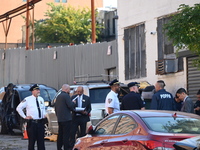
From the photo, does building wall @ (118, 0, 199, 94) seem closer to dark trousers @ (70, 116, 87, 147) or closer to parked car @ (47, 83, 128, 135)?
parked car @ (47, 83, 128, 135)

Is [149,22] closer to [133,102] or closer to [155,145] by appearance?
[133,102]

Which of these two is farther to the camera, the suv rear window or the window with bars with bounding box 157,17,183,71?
the window with bars with bounding box 157,17,183,71

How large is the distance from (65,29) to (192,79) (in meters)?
48.4

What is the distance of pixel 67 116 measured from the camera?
1416 cm

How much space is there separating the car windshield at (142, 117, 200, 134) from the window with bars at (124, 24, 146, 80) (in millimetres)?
13889

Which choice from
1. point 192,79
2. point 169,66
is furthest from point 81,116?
point 169,66

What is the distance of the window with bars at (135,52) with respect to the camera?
23.4 metres

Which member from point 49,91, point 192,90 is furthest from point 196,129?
point 49,91

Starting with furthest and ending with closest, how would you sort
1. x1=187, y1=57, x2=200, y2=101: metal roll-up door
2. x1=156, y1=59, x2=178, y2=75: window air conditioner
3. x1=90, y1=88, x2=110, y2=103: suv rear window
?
x1=156, y1=59, x2=178, y2=75: window air conditioner → x1=187, y1=57, x2=200, y2=101: metal roll-up door → x1=90, y1=88, x2=110, y2=103: suv rear window

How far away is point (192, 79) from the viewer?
1994 cm

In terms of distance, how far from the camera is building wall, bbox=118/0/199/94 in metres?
21.0

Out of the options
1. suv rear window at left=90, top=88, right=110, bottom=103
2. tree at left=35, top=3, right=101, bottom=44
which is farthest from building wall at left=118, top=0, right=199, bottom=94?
tree at left=35, top=3, right=101, bottom=44

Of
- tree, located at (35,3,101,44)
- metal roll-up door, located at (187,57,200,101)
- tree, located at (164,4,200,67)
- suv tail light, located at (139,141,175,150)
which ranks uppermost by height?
tree, located at (35,3,101,44)

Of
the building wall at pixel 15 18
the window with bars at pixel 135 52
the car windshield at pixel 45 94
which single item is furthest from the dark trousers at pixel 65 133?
the building wall at pixel 15 18
